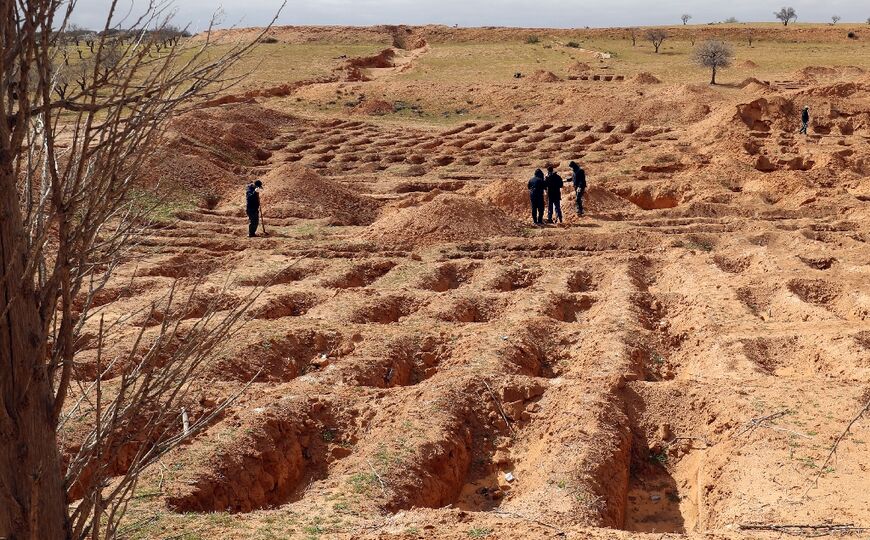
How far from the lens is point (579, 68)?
4112 centimetres

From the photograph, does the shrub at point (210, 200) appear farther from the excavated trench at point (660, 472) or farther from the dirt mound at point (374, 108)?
the excavated trench at point (660, 472)

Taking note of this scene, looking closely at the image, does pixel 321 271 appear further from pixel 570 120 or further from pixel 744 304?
pixel 570 120

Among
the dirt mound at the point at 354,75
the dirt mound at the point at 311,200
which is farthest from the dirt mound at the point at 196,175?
the dirt mound at the point at 354,75

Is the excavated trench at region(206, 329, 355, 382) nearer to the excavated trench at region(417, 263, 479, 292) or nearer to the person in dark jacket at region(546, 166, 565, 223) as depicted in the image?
the excavated trench at region(417, 263, 479, 292)

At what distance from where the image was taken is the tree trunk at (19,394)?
315 cm

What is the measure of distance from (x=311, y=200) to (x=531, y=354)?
10618 millimetres

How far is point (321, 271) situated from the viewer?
14766mm

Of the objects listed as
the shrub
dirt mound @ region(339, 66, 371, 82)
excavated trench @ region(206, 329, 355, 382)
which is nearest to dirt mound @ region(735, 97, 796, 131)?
the shrub

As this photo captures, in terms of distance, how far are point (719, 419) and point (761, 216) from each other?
1024 centimetres

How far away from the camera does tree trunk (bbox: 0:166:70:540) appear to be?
3.15 metres

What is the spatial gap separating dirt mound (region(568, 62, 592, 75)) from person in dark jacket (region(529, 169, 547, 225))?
2415cm

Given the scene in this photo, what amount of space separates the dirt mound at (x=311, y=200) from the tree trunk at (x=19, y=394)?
15478 mm

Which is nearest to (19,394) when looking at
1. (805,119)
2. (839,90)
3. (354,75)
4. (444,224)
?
(444,224)

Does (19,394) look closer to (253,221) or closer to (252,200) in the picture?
(252,200)
